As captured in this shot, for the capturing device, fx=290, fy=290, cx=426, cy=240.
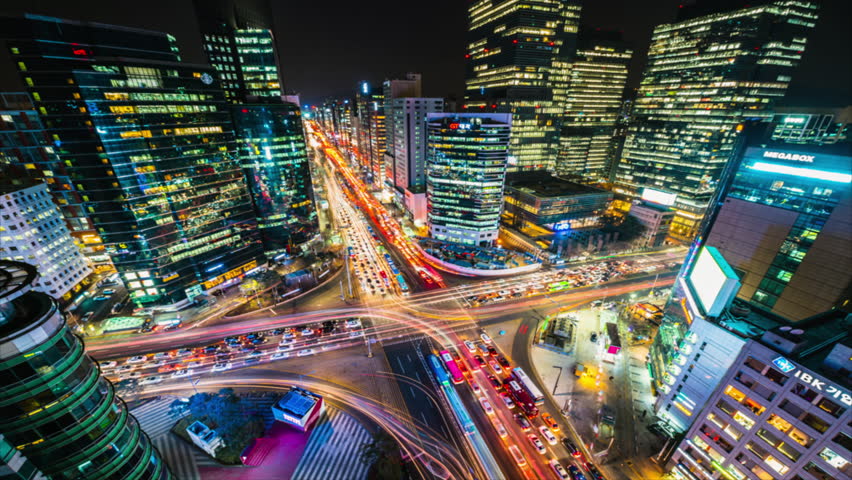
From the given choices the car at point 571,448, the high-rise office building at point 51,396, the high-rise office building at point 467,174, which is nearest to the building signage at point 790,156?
the high-rise office building at point 467,174

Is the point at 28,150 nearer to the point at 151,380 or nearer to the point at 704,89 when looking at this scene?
the point at 151,380

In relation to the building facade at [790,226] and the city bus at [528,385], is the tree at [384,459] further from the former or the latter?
the building facade at [790,226]

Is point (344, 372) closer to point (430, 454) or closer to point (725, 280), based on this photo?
point (430, 454)

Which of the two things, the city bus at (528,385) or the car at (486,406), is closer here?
the car at (486,406)

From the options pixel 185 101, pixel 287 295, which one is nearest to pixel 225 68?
pixel 185 101

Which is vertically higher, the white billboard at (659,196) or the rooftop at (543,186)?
the rooftop at (543,186)

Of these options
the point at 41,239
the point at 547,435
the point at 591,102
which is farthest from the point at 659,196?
the point at 41,239

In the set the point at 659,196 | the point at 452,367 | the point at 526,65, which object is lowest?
the point at 452,367
